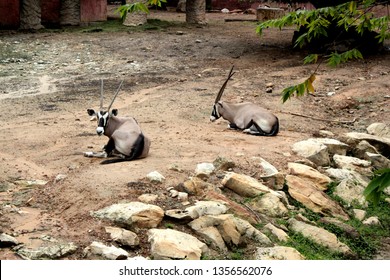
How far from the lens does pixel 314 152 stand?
400 inches

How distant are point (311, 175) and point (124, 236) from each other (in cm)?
346

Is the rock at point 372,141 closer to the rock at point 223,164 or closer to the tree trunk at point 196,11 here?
the rock at point 223,164

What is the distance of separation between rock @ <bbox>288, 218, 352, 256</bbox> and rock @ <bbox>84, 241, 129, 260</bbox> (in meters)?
2.30

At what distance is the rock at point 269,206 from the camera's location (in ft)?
26.9

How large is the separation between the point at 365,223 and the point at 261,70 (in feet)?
27.2

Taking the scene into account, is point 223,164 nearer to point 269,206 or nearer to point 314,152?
point 269,206

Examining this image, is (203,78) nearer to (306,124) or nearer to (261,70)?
(261,70)

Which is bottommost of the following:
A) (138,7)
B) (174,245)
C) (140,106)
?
(140,106)

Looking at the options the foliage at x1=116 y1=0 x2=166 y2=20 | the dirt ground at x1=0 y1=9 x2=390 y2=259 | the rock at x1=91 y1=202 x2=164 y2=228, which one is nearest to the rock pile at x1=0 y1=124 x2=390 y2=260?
the rock at x1=91 y1=202 x2=164 y2=228

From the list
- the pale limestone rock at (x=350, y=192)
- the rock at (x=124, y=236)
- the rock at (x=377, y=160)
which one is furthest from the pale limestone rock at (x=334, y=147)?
the rock at (x=124, y=236)

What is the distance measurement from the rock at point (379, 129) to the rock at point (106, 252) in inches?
268

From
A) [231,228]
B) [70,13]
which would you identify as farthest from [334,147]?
[70,13]

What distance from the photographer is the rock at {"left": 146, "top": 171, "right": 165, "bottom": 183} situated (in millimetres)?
8172

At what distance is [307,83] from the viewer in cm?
556
